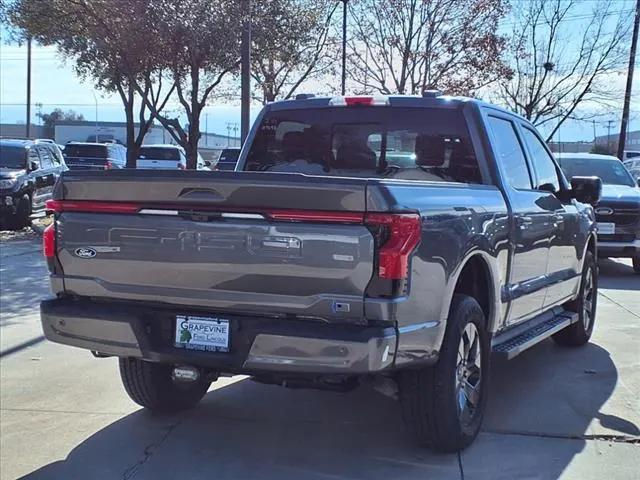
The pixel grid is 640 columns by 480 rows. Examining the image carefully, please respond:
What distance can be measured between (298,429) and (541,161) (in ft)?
10.2

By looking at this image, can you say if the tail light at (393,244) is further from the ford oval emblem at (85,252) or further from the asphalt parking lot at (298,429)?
the ford oval emblem at (85,252)

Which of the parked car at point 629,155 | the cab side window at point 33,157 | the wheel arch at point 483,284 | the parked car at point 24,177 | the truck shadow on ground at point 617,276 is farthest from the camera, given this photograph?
the parked car at point 629,155

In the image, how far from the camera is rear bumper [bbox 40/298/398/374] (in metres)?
3.51

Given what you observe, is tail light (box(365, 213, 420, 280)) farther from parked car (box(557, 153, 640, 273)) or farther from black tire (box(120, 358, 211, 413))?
parked car (box(557, 153, 640, 273))

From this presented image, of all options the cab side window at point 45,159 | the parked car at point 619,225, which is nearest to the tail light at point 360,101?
the parked car at point 619,225

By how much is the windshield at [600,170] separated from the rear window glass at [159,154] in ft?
56.7

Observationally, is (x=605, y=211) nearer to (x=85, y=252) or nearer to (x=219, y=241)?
(x=219, y=241)

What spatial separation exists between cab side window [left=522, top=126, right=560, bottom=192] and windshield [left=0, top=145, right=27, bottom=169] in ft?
44.5

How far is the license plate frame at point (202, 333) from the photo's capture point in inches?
149

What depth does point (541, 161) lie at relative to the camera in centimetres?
634

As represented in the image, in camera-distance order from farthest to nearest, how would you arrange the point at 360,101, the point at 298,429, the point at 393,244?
the point at 360,101 < the point at 298,429 < the point at 393,244

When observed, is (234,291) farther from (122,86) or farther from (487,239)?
(122,86)

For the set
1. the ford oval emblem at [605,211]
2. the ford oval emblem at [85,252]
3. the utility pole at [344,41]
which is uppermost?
the utility pole at [344,41]

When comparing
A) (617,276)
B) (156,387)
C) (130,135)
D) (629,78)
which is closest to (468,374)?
(156,387)
